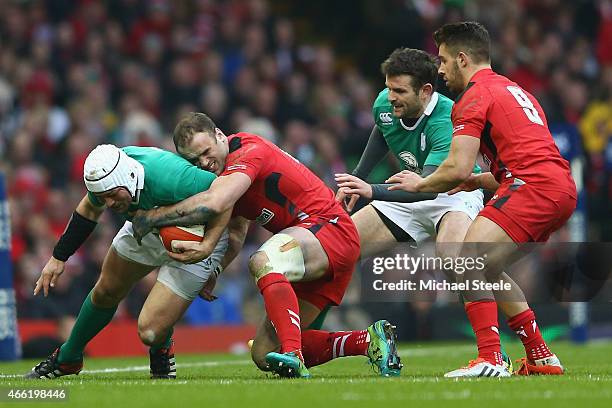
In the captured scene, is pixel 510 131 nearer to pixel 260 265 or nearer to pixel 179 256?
pixel 260 265

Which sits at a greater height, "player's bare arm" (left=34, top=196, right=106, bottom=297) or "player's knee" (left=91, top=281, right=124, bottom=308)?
"player's bare arm" (left=34, top=196, right=106, bottom=297)

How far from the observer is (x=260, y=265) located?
794cm

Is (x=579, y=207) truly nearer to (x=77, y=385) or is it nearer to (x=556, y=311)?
(x=556, y=311)

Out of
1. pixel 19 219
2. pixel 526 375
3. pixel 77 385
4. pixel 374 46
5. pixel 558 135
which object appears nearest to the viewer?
pixel 77 385

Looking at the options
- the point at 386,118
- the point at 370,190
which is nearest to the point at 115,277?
the point at 370,190

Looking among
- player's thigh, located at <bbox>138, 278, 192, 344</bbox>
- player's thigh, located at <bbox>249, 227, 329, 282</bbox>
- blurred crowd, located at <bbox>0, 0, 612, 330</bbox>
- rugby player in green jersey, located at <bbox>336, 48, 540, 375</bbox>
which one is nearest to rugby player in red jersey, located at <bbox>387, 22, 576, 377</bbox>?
rugby player in green jersey, located at <bbox>336, 48, 540, 375</bbox>

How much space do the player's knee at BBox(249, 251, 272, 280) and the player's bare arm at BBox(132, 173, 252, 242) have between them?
37 cm

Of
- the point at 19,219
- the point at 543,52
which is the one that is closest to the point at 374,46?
the point at 543,52

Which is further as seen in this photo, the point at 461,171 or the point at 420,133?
the point at 420,133

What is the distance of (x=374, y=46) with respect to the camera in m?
20.6

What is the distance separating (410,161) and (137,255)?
229cm

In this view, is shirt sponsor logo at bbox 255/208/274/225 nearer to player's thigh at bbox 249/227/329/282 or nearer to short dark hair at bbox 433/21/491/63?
player's thigh at bbox 249/227/329/282

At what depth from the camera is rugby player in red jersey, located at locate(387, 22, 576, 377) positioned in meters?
→ 8.03

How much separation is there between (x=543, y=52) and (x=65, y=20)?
24.3 ft
